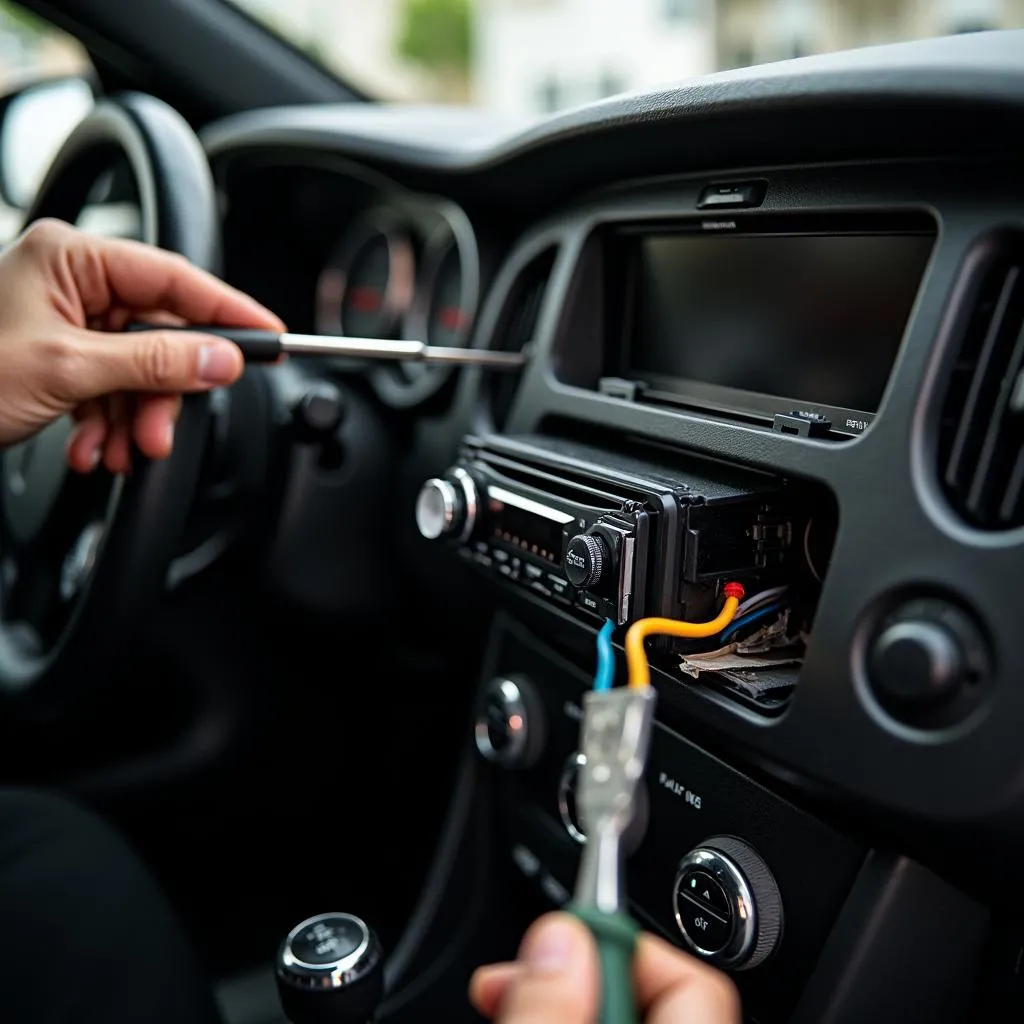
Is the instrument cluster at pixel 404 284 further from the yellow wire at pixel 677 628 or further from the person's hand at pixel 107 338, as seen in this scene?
the yellow wire at pixel 677 628

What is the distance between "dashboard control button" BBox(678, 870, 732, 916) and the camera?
772 mm

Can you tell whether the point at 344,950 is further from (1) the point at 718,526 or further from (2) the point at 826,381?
(2) the point at 826,381

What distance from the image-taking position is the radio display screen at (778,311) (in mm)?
747

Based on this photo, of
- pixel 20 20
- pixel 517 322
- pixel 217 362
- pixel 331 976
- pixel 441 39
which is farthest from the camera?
pixel 441 39

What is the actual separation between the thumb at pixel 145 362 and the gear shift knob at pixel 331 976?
0.48m

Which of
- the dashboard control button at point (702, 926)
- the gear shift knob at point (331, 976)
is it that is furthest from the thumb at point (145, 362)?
the dashboard control button at point (702, 926)

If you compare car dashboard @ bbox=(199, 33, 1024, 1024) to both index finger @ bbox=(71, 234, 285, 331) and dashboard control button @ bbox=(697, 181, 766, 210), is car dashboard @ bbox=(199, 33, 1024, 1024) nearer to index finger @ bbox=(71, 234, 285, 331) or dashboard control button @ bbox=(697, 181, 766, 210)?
dashboard control button @ bbox=(697, 181, 766, 210)

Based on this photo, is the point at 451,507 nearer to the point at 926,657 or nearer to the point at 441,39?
the point at 926,657

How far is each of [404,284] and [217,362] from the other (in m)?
0.69

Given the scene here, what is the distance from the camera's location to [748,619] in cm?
77

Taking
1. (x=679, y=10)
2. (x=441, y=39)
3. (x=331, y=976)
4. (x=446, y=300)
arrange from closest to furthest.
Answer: (x=331, y=976)
(x=446, y=300)
(x=679, y=10)
(x=441, y=39)

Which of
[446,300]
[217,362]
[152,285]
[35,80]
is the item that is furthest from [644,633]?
[35,80]

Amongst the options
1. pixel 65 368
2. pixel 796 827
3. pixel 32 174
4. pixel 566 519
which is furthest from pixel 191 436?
pixel 32 174

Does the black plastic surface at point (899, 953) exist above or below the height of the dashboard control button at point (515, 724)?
above
